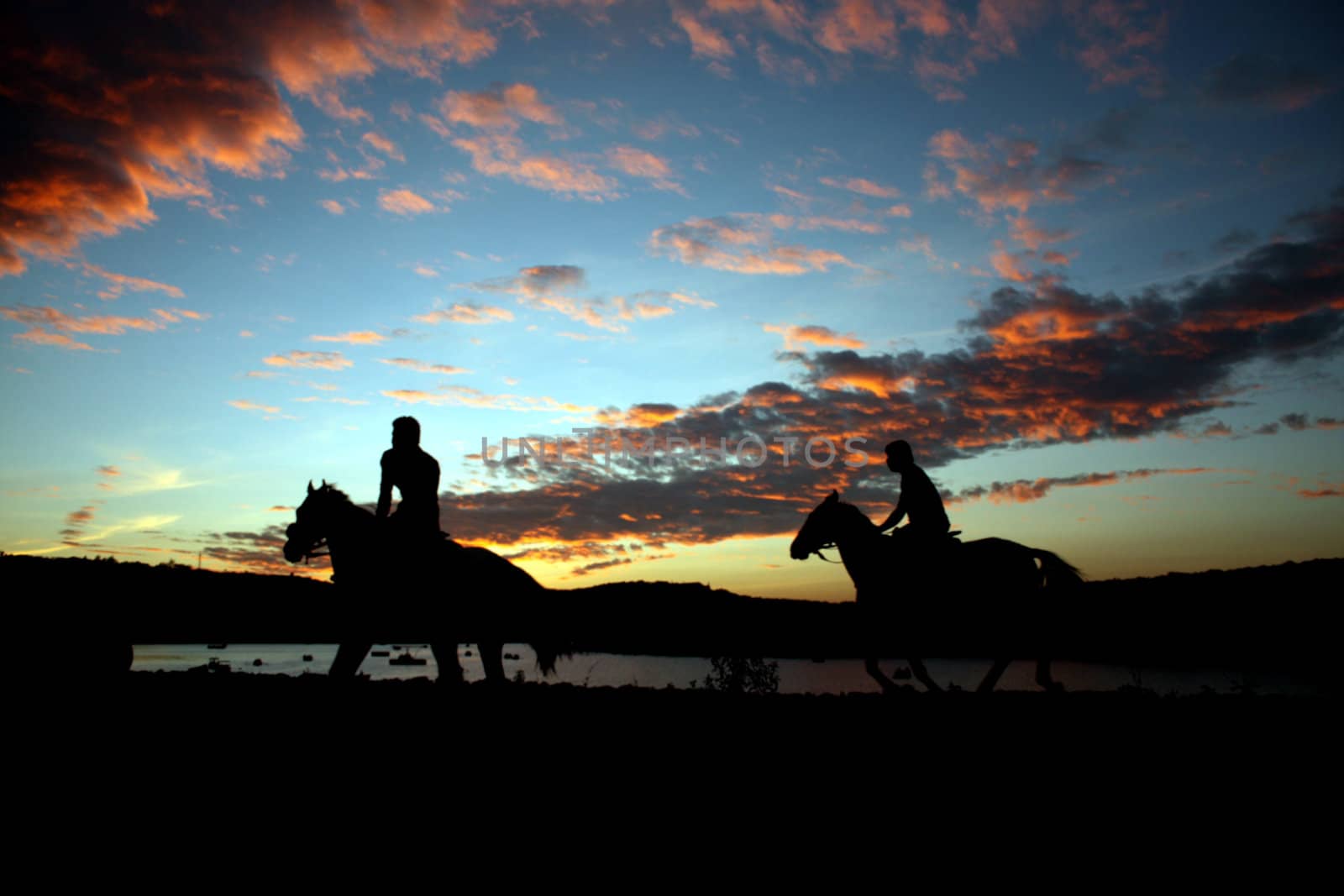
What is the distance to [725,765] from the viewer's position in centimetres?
498

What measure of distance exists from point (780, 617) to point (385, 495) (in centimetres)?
10947

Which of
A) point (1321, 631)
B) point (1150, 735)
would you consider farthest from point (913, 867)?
point (1321, 631)

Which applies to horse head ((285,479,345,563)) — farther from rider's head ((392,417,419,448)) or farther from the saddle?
the saddle

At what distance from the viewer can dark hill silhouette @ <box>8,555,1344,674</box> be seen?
9469 millimetres

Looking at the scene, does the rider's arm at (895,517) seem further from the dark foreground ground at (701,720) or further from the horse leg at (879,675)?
the dark foreground ground at (701,720)

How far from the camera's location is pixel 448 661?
26.1ft

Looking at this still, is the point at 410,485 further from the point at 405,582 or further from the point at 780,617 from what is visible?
the point at 780,617

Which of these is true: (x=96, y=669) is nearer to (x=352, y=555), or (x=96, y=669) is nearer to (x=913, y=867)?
(x=352, y=555)

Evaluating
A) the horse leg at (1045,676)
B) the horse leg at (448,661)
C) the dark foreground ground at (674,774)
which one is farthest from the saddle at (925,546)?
the horse leg at (448,661)

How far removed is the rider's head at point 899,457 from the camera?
33.2 feet

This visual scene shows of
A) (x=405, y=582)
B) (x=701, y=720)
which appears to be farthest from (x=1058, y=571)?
(x=405, y=582)

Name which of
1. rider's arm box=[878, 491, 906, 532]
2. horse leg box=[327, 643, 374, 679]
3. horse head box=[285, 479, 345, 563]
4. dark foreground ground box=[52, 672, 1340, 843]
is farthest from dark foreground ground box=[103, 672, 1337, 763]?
rider's arm box=[878, 491, 906, 532]

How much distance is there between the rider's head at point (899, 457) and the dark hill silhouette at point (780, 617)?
196 cm

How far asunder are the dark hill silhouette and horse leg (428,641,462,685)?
258 mm
